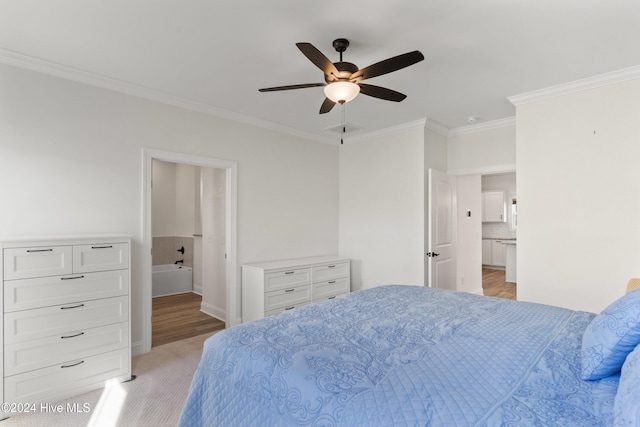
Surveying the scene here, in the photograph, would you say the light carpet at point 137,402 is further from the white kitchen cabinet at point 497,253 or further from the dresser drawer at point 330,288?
the white kitchen cabinet at point 497,253

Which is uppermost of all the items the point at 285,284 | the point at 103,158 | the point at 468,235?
the point at 103,158

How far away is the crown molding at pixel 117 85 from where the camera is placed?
105 inches

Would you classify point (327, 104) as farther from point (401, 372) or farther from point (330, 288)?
point (330, 288)

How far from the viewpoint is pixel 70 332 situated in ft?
8.29

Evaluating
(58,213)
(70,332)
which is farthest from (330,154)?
(70,332)

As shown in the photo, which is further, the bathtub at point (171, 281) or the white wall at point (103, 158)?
the bathtub at point (171, 281)

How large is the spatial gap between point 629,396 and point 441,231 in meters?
3.72

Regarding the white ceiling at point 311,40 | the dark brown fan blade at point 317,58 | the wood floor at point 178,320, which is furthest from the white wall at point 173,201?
the dark brown fan blade at point 317,58

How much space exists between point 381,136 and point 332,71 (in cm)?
277

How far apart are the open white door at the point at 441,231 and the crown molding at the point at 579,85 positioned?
4.18 ft

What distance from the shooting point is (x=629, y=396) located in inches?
35.4

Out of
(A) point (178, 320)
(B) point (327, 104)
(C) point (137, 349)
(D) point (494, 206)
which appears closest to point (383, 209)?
(B) point (327, 104)

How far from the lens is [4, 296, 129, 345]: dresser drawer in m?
2.30

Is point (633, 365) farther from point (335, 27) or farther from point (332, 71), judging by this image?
point (335, 27)
